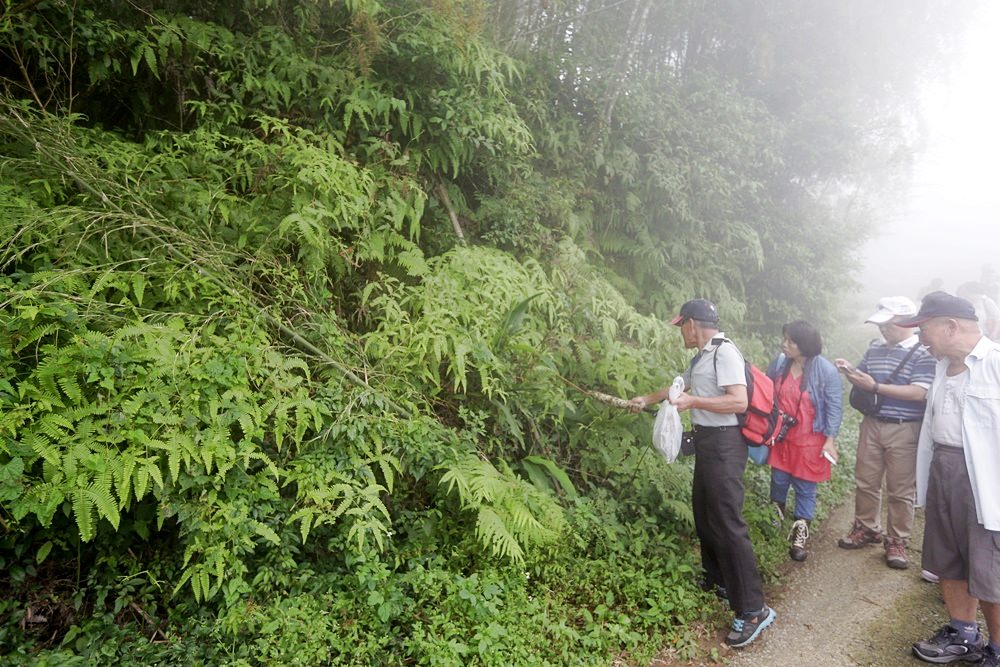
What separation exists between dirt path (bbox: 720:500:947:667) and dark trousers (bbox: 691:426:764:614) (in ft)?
1.27

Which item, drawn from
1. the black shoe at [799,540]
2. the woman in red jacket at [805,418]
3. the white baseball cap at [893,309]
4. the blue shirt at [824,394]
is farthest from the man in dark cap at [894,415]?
the black shoe at [799,540]

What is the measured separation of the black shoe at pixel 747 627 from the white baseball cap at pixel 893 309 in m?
3.01

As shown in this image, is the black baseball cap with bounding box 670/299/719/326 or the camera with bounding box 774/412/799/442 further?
the camera with bounding box 774/412/799/442

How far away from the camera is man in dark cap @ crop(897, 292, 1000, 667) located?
12.0ft

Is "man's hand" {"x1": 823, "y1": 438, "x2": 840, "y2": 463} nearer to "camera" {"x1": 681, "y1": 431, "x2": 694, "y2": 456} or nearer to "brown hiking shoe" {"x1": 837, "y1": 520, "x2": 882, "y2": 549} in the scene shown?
"brown hiking shoe" {"x1": 837, "y1": 520, "x2": 882, "y2": 549}

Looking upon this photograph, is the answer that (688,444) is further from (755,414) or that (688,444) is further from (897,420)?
(897,420)

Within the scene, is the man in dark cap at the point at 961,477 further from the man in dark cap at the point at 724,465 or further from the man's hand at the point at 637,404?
the man's hand at the point at 637,404

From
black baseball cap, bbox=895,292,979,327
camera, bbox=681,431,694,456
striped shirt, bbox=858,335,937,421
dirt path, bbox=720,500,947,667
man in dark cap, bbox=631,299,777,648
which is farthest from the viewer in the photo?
striped shirt, bbox=858,335,937,421

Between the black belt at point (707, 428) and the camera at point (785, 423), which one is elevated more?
the black belt at point (707, 428)

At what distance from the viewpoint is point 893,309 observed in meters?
5.48

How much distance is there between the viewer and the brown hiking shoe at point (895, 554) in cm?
529

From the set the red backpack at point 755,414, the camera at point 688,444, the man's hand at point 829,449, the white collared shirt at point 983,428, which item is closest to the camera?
the white collared shirt at point 983,428

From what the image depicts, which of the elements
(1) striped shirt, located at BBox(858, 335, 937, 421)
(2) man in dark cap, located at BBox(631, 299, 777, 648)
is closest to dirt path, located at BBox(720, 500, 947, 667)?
(2) man in dark cap, located at BBox(631, 299, 777, 648)

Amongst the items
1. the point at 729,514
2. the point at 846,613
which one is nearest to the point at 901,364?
the point at 846,613
